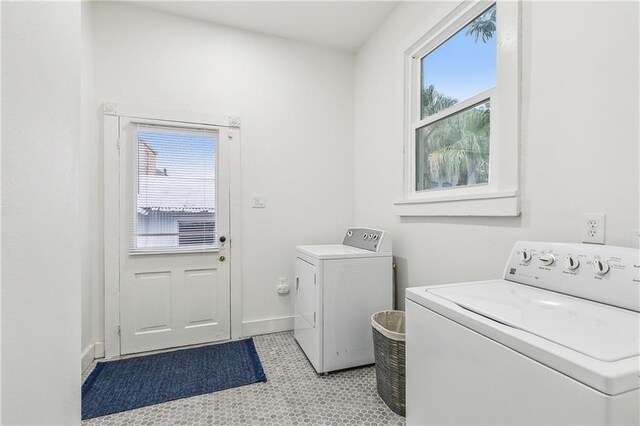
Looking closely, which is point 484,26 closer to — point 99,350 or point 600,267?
point 600,267

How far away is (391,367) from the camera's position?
63.8 inches

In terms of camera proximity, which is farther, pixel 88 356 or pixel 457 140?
pixel 88 356

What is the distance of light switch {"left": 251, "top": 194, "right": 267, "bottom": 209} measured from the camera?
265 cm

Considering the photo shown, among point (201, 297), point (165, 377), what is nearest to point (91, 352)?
point (165, 377)

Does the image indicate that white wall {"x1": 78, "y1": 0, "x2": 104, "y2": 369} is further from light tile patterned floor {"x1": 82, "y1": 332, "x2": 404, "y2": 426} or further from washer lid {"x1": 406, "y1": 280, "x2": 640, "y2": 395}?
washer lid {"x1": 406, "y1": 280, "x2": 640, "y2": 395}

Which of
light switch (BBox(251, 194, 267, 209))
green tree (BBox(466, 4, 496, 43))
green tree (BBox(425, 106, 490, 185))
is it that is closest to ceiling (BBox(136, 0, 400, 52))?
green tree (BBox(466, 4, 496, 43))

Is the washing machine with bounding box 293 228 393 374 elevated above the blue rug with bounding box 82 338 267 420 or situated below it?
above

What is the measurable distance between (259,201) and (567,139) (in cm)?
212

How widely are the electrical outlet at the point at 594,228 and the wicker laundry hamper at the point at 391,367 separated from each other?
2.97 feet

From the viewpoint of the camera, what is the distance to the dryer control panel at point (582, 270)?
896 mm

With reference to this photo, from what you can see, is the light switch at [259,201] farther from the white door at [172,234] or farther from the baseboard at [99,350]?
the baseboard at [99,350]

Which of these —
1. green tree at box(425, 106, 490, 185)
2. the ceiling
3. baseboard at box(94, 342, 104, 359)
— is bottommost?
baseboard at box(94, 342, 104, 359)

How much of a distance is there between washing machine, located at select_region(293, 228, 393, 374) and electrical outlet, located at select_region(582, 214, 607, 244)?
44.7 inches

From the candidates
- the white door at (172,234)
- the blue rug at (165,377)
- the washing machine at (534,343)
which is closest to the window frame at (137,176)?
the white door at (172,234)
